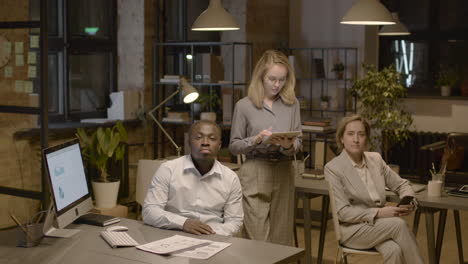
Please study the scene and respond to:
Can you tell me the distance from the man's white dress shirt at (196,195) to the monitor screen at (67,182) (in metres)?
0.34

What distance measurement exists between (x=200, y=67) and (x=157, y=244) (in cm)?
517

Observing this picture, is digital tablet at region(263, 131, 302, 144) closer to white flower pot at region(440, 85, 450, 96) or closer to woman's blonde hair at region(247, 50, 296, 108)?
woman's blonde hair at region(247, 50, 296, 108)

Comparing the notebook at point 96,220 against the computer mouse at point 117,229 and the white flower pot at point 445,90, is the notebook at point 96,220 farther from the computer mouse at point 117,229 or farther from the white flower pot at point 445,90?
the white flower pot at point 445,90

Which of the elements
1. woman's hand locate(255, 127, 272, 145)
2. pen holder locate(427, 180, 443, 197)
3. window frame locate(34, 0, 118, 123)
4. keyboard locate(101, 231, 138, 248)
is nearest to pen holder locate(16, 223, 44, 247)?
keyboard locate(101, 231, 138, 248)

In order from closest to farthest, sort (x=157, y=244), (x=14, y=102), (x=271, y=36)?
1. (x=157, y=244)
2. (x=14, y=102)
3. (x=271, y=36)

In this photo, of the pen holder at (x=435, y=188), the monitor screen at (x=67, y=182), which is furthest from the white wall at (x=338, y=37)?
the monitor screen at (x=67, y=182)

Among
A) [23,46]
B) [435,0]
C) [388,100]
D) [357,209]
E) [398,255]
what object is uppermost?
[435,0]

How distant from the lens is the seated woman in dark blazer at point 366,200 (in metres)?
4.23

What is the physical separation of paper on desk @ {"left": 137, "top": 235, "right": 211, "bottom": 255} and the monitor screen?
422mm

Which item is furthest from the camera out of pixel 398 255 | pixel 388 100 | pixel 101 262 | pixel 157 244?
pixel 388 100

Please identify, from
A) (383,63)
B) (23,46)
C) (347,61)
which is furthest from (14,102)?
(383,63)

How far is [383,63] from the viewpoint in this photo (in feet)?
34.5

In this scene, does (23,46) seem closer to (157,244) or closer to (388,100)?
(157,244)

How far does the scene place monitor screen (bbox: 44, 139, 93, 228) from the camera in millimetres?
3125
